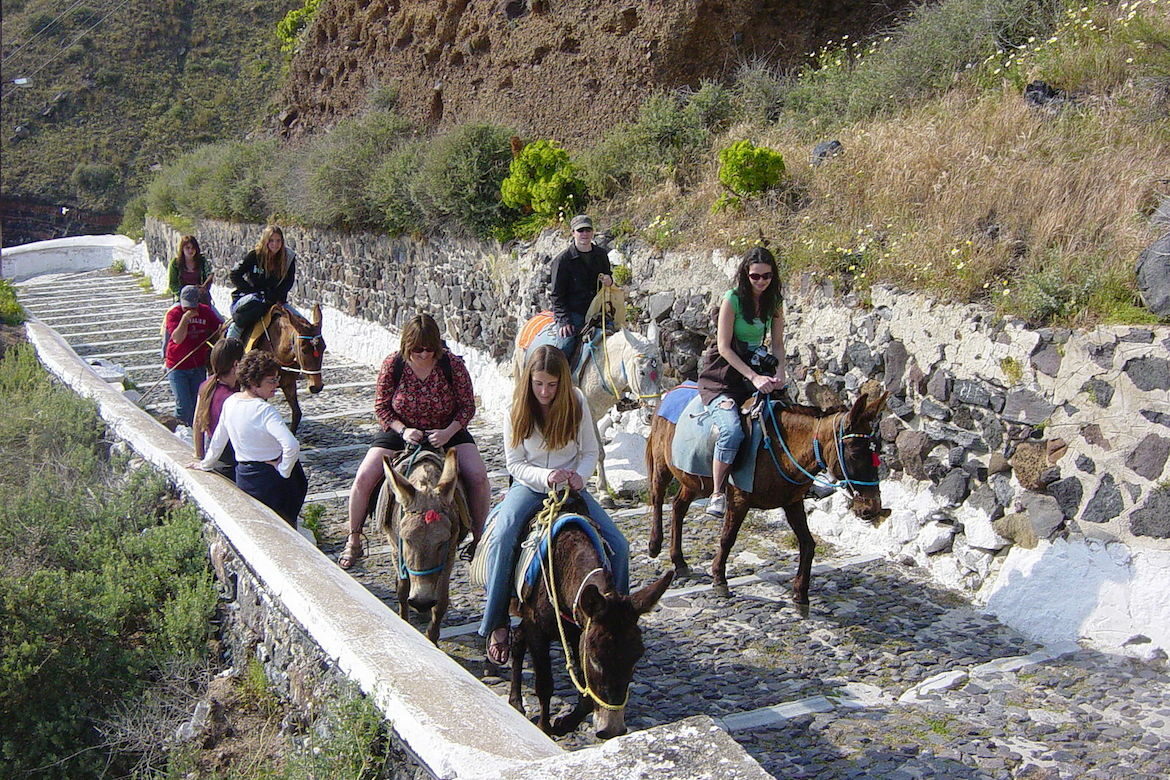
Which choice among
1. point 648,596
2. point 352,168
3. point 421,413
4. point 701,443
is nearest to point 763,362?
point 701,443

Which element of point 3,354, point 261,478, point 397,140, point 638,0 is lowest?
point 3,354

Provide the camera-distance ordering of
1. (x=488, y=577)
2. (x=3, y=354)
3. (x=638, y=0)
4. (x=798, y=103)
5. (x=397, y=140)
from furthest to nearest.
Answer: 1. (x=397, y=140)
2. (x=3, y=354)
3. (x=638, y=0)
4. (x=798, y=103)
5. (x=488, y=577)

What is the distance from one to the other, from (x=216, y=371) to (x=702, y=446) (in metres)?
3.69

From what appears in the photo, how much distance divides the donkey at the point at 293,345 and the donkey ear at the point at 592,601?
6839 millimetres

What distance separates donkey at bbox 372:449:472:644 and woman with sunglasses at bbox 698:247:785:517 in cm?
186

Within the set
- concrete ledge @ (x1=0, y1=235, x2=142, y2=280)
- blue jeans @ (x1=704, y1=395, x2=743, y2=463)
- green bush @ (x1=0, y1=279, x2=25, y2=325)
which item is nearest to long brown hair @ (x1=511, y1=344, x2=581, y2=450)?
blue jeans @ (x1=704, y1=395, x2=743, y2=463)

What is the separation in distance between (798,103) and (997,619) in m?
6.97

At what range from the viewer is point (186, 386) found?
10117 millimetres

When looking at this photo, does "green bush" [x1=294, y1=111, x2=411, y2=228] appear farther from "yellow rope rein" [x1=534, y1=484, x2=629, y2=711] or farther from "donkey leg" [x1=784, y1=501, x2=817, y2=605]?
"yellow rope rein" [x1=534, y1=484, x2=629, y2=711]

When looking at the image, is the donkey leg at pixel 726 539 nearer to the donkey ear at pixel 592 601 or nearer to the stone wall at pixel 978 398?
the stone wall at pixel 978 398

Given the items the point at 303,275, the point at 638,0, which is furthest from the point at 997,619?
the point at 303,275

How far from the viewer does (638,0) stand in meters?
12.9

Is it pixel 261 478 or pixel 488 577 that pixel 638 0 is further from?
pixel 488 577

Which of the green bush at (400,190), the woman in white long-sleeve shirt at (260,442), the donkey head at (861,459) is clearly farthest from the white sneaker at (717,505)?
the green bush at (400,190)
